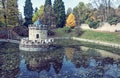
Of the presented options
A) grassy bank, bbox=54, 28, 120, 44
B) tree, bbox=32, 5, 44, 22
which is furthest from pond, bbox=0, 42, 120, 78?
tree, bbox=32, 5, 44, 22

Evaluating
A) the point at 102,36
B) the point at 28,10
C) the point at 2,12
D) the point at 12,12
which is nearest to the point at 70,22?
the point at 28,10

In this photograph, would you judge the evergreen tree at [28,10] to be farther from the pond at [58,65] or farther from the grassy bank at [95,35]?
the pond at [58,65]

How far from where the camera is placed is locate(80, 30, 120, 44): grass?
187 ft

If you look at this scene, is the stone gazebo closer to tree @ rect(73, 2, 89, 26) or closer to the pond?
the pond

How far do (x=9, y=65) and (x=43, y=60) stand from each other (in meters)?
6.09

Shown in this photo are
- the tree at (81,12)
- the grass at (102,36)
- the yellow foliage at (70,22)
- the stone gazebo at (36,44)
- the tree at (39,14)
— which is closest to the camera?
the stone gazebo at (36,44)

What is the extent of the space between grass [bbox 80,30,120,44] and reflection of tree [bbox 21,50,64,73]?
19.7 meters

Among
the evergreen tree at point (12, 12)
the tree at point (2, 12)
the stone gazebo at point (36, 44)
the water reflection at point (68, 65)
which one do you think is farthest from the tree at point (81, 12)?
the water reflection at point (68, 65)

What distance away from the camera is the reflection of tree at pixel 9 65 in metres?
28.0

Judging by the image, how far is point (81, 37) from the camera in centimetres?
6750

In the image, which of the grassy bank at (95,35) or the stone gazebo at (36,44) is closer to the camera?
the stone gazebo at (36,44)

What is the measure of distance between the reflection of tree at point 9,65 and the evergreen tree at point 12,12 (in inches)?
991

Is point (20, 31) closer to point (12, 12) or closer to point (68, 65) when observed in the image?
point (12, 12)

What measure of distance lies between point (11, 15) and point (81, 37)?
20860mm
